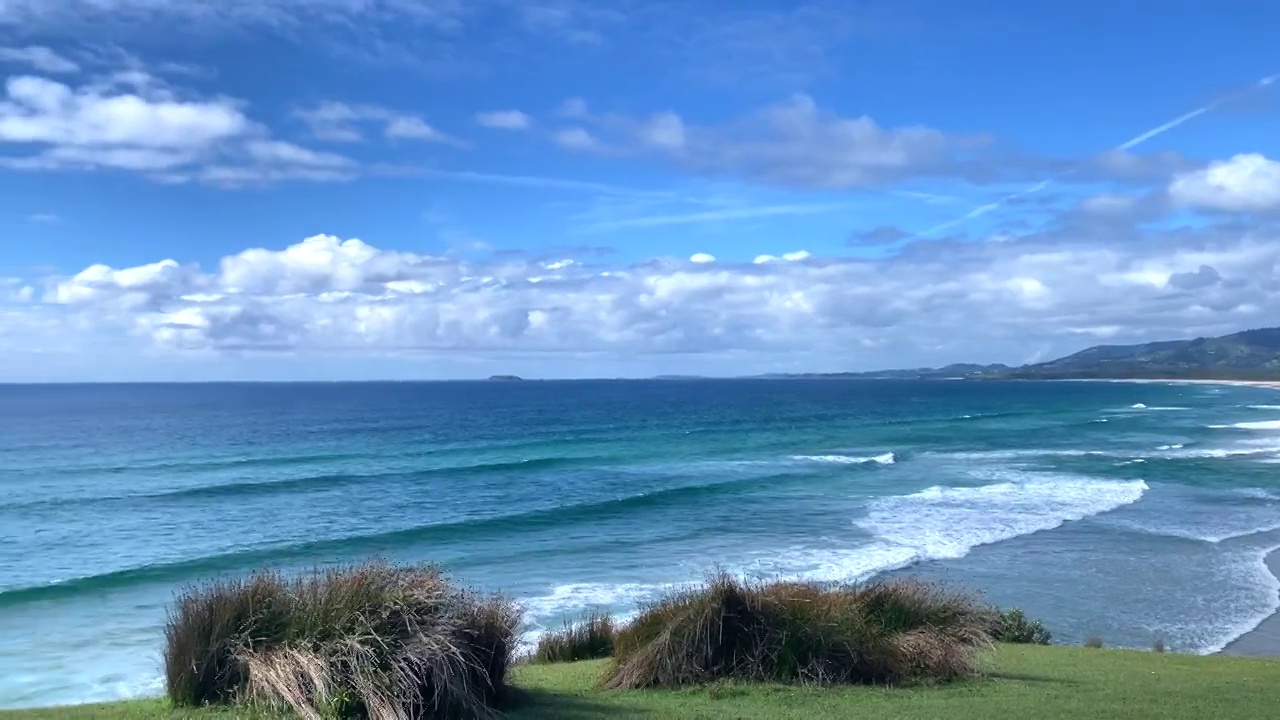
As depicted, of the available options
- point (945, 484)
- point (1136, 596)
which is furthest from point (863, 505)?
point (1136, 596)

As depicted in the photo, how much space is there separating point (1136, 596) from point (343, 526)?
67.8 feet

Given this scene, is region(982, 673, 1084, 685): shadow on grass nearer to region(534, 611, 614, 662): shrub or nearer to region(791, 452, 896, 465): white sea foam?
region(534, 611, 614, 662): shrub

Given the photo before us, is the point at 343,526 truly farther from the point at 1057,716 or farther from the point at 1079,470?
the point at 1079,470

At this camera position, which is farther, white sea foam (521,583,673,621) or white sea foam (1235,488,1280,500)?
white sea foam (1235,488,1280,500)

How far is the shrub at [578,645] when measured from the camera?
44.9 ft

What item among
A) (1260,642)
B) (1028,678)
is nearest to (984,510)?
(1260,642)

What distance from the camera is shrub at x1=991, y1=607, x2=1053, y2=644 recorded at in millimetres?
14580

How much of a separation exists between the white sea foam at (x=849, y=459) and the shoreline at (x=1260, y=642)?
28.9m

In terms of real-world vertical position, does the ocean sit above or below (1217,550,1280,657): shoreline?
above

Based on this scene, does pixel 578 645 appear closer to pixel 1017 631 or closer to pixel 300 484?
pixel 1017 631

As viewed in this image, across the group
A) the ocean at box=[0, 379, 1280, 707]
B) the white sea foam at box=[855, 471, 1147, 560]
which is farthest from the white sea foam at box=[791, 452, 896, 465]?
the white sea foam at box=[855, 471, 1147, 560]

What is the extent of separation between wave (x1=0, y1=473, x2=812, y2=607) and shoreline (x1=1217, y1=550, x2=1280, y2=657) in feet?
59.2

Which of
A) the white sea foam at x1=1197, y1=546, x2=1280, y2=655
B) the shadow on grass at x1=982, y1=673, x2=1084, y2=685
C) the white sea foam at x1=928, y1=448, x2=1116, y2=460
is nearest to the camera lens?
the shadow on grass at x1=982, y1=673, x2=1084, y2=685

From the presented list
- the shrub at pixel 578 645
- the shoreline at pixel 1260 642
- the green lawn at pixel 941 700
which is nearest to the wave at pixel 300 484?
the shrub at pixel 578 645
